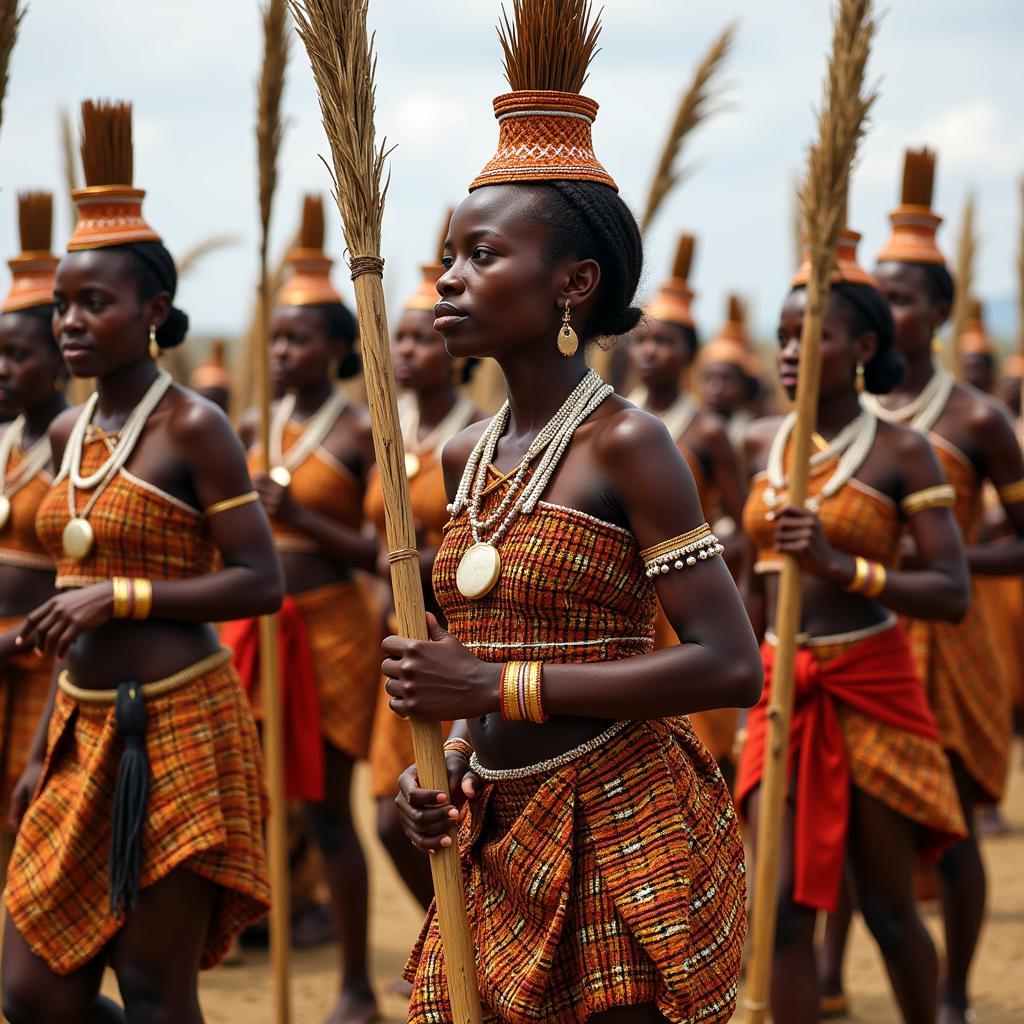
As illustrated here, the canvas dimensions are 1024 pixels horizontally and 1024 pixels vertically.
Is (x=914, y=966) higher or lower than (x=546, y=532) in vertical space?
lower

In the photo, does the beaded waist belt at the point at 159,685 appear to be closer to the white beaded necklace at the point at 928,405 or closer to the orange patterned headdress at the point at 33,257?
the orange patterned headdress at the point at 33,257

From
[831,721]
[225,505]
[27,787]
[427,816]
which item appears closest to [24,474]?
[27,787]

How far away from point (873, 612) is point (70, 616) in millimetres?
2579

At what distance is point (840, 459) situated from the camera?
559cm

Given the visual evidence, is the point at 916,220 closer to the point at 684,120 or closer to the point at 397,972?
the point at 684,120

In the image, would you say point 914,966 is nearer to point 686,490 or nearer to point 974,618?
point 974,618

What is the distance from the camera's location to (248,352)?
41.8 ft

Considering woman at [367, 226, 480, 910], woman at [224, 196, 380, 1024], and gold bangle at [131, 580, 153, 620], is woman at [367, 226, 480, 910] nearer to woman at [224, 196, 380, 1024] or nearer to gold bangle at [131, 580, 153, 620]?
woman at [224, 196, 380, 1024]

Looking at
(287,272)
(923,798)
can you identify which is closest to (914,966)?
(923,798)

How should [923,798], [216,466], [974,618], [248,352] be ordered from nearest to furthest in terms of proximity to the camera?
[216,466] < [923,798] < [974,618] < [248,352]

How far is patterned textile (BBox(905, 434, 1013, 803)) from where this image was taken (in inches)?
261

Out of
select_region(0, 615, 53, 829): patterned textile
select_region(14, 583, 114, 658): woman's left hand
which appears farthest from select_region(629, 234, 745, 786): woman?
select_region(14, 583, 114, 658): woman's left hand

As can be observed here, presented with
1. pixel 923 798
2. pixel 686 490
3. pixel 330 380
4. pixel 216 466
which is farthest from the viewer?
pixel 330 380

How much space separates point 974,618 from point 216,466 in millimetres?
3508
